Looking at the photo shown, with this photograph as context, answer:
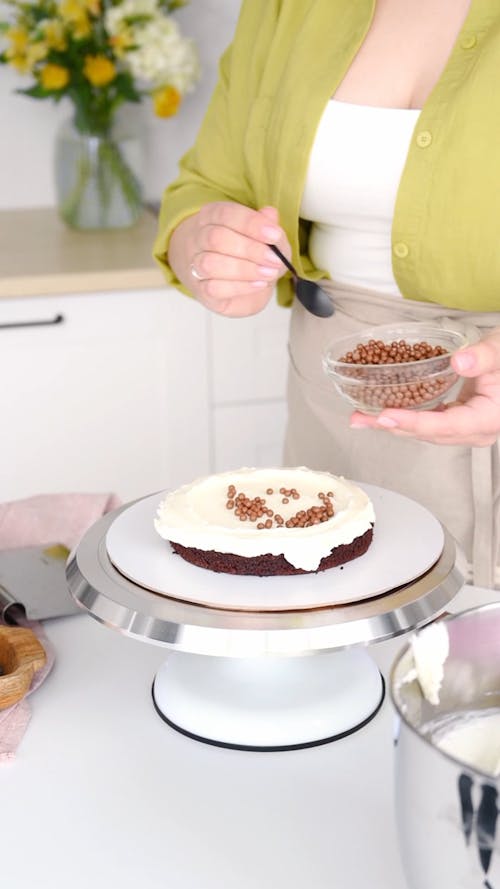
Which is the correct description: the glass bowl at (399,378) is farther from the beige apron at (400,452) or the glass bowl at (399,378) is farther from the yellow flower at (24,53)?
the yellow flower at (24,53)

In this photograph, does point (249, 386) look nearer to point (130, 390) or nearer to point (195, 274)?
point (130, 390)

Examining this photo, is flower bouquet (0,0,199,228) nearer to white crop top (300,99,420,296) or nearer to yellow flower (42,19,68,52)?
yellow flower (42,19,68,52)

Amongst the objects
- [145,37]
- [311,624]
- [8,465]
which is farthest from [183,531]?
[145,37]

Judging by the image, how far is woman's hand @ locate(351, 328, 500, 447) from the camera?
36.8 inches

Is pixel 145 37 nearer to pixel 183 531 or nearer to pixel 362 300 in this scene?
pixel 362 300

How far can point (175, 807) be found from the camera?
707mm

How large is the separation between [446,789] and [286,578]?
0.31 m

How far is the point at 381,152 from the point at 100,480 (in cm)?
119

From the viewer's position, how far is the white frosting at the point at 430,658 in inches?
22.2

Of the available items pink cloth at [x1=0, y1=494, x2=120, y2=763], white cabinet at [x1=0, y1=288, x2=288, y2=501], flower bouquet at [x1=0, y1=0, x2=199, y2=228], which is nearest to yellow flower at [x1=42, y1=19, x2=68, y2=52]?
flower bouquet at [x1=0, y1=0, x2=199, y2=228]

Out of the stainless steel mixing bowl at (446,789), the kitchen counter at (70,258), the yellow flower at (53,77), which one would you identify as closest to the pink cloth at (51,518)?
the stainless steel mixing bowl at (446,789)

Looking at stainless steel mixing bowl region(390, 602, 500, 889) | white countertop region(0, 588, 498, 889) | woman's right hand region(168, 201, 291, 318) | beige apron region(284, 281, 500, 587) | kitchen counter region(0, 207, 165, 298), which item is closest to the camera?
stainless steel mixing bowl region(390, 602, 500, 889)

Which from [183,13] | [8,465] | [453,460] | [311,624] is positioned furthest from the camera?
[183,13]

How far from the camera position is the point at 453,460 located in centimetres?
122
